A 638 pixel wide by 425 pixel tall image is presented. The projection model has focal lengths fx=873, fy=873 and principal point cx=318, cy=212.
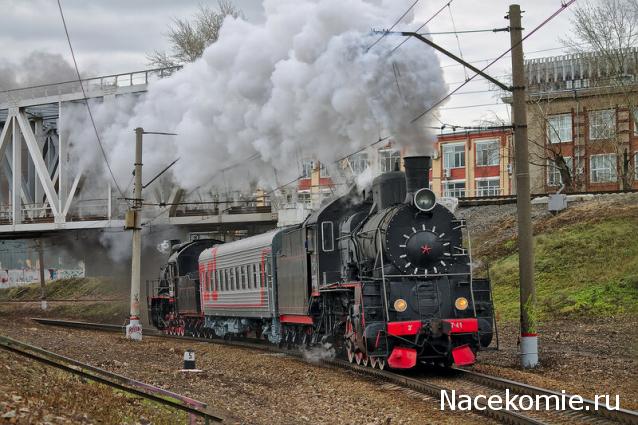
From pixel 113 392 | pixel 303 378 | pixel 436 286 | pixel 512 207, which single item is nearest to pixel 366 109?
pixel 436 286

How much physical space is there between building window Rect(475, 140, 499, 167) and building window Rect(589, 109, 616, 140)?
9243 mm

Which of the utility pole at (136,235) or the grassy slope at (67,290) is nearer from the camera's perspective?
the utility pole at (136,235)

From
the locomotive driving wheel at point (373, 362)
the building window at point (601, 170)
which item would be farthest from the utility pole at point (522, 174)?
the building window at point (601, 170)

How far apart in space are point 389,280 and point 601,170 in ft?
130

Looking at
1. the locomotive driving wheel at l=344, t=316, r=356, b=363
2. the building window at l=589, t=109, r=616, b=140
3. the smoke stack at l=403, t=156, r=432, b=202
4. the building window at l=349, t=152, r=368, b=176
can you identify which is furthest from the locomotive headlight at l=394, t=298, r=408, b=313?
the building window at l=589, t=109, r=616, b=140

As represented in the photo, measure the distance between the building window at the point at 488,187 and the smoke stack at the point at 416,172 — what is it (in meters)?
42.6

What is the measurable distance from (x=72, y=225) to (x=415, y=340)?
3283cm

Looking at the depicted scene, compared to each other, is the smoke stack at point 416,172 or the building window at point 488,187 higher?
the building window at point 488,187

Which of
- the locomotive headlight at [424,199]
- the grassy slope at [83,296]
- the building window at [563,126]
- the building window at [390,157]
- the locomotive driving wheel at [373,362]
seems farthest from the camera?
the building window at [563,126]

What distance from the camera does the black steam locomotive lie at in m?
15.9

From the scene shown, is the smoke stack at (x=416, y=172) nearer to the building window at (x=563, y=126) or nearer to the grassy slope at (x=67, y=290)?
the building window at (x=563, y=126)

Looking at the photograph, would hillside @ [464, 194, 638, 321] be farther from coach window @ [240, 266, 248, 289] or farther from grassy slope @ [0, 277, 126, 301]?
grassy slope @ [0, 277, 126, 301]

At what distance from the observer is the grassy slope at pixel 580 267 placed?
87.0 ft

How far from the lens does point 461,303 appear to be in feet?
53.5
